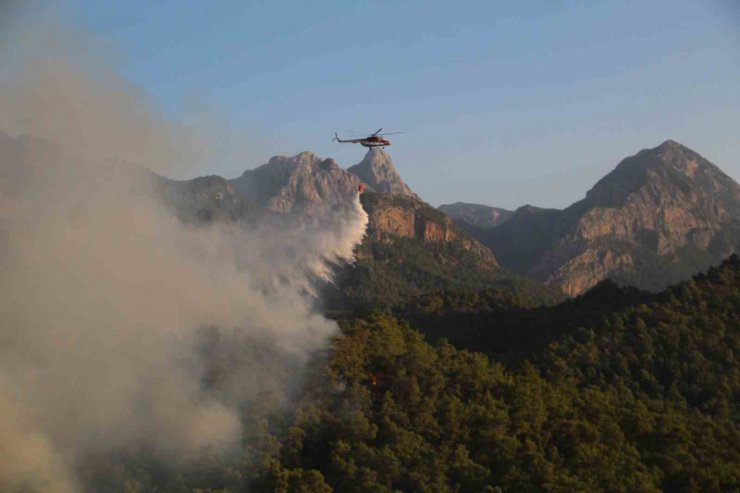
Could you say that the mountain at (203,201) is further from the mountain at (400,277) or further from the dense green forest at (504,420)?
the dense green forest at (504,420)

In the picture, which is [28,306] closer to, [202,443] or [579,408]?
[202,443]

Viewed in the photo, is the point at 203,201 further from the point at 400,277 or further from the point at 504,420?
the point at 504,420

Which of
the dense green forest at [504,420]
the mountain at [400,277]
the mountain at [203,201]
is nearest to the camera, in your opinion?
the dense green forest at [504,420]

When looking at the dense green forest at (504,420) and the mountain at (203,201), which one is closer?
the dense green forest at (504,420)

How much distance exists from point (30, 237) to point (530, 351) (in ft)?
119

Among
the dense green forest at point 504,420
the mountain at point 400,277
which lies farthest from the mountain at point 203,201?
the dense green forest at point 504,420

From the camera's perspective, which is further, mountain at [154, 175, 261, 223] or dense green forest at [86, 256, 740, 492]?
mountain at [154, 175, 261, 223]

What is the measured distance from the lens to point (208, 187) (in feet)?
614

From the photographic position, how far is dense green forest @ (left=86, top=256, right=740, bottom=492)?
1961 inches

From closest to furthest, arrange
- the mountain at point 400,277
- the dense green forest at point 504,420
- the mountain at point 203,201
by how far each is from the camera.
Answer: the dense green forest at point 504,420, the mountain at point 203,201, the mountain at point 400,277

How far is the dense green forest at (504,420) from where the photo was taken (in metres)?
49.8

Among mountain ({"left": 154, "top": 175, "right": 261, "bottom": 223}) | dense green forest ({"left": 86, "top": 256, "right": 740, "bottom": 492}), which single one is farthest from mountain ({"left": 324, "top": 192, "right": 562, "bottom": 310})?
dense green forest ({"left": 86, "top": 256, "right": 740, "bottom": 492})

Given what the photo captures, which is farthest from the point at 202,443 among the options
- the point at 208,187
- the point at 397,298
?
the point at 208,187

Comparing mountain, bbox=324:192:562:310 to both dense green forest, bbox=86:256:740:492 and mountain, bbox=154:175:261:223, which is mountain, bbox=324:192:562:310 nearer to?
mountain, bbox=154:175:261:223
